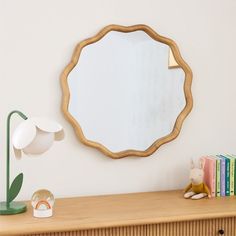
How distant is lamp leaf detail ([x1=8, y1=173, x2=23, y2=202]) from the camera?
227cm

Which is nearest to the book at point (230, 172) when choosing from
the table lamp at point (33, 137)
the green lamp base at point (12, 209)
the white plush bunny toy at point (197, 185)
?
the white plush bunny toy at point (197, 185)

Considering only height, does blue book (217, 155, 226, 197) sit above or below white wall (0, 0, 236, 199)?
below

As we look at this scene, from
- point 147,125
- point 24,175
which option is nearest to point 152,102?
point 147,125

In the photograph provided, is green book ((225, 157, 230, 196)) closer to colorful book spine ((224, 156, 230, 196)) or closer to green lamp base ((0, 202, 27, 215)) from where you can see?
colorful book spine ((224, 156, 230, 196))

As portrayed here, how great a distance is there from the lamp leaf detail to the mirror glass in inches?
16.3

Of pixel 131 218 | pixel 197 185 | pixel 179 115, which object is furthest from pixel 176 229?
pixel 179 115

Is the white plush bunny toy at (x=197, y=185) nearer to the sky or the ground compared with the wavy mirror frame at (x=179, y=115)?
nearer to the ground

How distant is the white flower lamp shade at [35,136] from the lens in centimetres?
208

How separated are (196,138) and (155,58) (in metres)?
0.47

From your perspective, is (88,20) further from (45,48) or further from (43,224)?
(43,224)

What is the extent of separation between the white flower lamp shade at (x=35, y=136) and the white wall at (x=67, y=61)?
0.34 meters

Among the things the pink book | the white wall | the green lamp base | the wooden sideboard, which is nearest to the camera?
the wooden sideboard

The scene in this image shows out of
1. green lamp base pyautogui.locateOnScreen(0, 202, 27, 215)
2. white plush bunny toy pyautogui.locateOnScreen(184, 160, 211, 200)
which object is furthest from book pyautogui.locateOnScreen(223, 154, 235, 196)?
green lamp base pyautogui.locateOnScreen(0, 202, 27, 215)

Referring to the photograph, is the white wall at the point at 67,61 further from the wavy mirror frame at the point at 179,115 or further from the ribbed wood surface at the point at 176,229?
the ribbed wood surface at the point at 176,229
